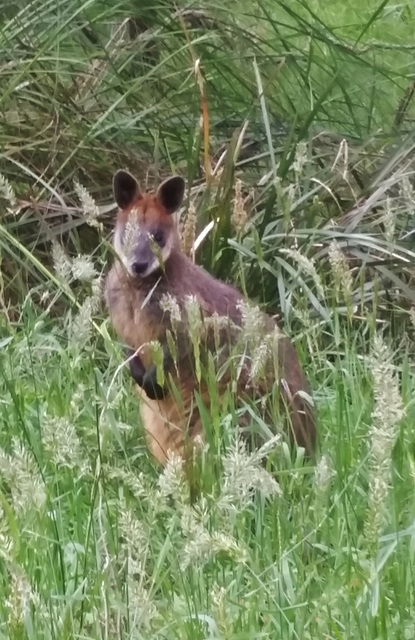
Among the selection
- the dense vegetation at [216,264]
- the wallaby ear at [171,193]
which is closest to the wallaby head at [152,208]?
the wallaby ear at [171,193]

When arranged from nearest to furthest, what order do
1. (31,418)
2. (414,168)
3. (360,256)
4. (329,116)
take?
(31,418), (360,256), (414,168), (329,116)

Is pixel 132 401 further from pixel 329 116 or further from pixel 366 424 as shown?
pixel 329 116

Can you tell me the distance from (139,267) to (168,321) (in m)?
0.23

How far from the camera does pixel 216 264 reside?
18.2ft

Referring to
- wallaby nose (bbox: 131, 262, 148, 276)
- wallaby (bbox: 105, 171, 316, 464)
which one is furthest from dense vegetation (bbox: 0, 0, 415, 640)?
wallaby nose (bbox: 131, 262, 148, 276)

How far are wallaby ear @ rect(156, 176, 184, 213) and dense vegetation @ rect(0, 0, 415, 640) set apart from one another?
0.14 metres

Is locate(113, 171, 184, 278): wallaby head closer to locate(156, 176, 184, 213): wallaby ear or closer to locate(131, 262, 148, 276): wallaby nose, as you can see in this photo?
locate(156, 176, 184, 213): wallaby ear

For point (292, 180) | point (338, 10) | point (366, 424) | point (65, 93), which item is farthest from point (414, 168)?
point (338, 10)

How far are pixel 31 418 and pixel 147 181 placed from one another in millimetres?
2256

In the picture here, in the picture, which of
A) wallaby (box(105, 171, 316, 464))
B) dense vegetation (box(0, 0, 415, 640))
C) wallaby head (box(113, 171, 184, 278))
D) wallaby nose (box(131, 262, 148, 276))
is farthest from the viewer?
wallaby head (box(113, 171, 184, 278))

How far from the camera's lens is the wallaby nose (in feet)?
14.9

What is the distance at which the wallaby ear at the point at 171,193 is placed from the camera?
4.84 m

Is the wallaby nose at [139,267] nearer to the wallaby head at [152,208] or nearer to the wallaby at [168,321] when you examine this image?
the wallaby at [168,321]

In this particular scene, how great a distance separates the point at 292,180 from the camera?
601cm
